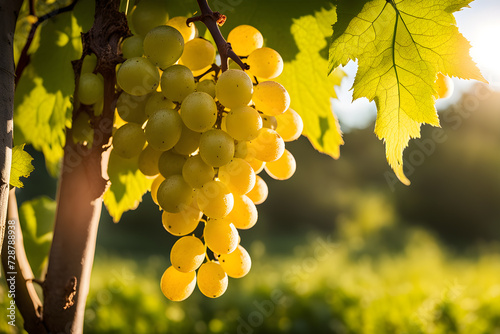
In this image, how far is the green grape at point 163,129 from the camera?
32 centimetres

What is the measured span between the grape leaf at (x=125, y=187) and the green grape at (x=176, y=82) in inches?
5.6

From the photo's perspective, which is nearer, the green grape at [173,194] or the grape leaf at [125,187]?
the green grape at [173,194]

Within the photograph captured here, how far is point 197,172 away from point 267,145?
6cm

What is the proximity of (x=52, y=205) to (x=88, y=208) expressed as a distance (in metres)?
0.19

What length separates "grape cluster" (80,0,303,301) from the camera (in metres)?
0.32

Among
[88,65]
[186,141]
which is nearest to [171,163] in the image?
[186,141]

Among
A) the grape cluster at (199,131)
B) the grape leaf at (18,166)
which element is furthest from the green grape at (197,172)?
the grape leaf at (18,166)

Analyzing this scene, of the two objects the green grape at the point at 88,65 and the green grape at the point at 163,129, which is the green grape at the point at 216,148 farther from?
the green grape at the point at 88,65

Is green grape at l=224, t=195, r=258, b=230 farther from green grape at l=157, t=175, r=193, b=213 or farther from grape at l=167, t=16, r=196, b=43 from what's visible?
grape at l=167, t=16, r=196, b=43

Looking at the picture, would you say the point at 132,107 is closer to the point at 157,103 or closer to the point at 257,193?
the point at 157,103

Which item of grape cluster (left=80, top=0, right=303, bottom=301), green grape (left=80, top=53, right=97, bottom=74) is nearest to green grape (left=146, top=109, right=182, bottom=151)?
grape cluster (left=80, top=0, right=303, bottom=301)

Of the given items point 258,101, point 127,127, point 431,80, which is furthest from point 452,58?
point 127,127

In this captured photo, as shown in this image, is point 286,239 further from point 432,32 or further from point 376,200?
point 432,32

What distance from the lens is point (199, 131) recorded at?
0.33m
